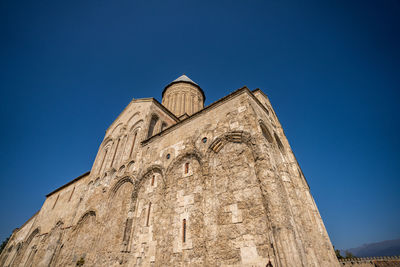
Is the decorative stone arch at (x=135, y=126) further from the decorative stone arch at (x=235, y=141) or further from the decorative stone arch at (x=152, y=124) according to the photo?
the decorative stone arch at (x=235, y=141)

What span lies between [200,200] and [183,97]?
14.0 metres

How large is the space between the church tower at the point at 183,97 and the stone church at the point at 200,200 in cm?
504

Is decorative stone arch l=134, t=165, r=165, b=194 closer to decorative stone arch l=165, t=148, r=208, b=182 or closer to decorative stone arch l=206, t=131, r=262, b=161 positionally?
decorative stone arch l=165, t=148, r=208, b=182

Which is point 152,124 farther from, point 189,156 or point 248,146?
point 248,146

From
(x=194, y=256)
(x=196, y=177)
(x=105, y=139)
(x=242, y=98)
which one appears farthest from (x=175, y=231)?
(x=105, y=139)

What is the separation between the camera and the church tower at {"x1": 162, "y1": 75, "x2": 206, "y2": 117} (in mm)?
18484

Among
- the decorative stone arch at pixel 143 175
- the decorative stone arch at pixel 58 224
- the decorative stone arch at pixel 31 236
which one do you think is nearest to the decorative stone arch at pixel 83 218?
the decorative stone arch at pixel 58 224

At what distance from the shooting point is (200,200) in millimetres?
6836

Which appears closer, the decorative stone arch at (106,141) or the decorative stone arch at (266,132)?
the decorative stone arch at (266,132)

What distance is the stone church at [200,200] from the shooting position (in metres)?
5.33

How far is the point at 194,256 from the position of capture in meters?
5.95

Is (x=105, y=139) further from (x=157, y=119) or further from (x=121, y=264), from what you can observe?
(x=121, y=264)

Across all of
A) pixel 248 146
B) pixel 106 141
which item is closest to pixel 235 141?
pixel 248 146

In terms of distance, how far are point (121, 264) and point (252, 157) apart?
691cm
